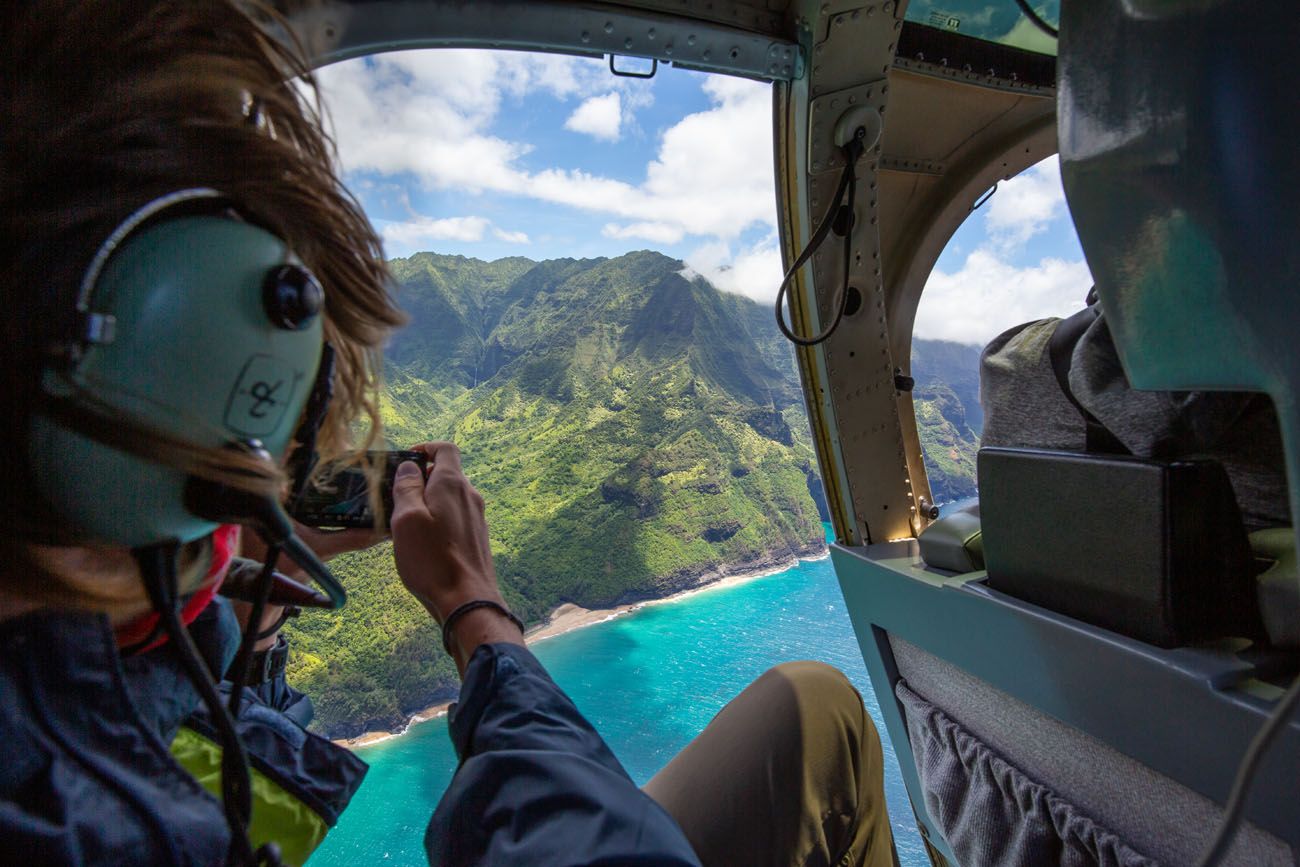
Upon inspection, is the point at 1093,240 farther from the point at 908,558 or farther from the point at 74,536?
the point at 908,558

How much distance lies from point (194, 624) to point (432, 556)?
288 mm

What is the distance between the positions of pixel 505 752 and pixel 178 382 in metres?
0.44

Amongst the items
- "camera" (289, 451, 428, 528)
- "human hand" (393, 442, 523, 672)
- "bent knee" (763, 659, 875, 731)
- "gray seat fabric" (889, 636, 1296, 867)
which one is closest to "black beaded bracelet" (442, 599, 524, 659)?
"human hand" (393, 442, 523, 672)

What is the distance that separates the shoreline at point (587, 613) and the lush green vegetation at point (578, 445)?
4.4 inches

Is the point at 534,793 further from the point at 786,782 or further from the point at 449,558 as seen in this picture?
the point at 786,782

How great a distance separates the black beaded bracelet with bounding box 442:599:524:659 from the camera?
2.67 ft

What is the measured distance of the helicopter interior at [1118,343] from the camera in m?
0.54

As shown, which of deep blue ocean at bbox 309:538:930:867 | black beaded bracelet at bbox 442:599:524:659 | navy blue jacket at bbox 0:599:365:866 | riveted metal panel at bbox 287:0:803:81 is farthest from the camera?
deep blue ocean at bbox 309:538:930:867

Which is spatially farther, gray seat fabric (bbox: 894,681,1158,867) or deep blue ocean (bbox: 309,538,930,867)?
deep blue ocean (bbox: 309,538,930,867)

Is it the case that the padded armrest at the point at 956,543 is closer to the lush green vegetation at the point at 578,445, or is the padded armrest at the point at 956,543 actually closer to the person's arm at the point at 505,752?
the lush green vegetation at the point at 578,445

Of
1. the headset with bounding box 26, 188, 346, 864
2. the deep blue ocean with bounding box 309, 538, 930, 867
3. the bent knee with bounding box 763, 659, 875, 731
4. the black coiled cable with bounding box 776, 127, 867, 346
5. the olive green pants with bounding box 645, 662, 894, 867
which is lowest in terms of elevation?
the deep blue ocean with bounding box 309, 538, 930, 867

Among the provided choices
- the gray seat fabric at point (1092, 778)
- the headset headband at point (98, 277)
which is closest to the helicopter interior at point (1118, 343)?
the gray seat fabric at point (1092, 778)

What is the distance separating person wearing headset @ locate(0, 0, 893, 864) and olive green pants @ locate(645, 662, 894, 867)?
1.68 ft

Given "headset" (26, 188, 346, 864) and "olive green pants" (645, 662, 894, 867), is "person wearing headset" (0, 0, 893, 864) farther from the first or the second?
"olive green pants" (645, 662, 894, 867)
